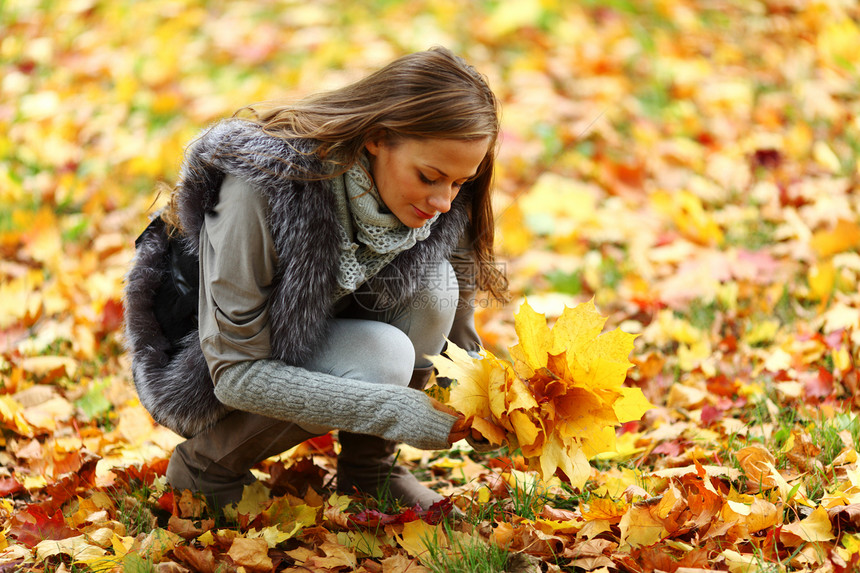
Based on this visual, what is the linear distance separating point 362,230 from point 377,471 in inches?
24.3

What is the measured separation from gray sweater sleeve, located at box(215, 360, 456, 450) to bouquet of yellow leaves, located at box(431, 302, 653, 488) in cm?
8

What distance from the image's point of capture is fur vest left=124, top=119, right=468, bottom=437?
155cm

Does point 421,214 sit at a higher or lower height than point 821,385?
higher

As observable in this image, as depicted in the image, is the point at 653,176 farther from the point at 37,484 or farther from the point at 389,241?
the point at 37,484

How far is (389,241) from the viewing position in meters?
1.68

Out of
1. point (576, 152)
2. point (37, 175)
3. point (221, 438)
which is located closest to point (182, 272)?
point (221, 438)

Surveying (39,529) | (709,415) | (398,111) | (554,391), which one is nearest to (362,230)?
(398,111)

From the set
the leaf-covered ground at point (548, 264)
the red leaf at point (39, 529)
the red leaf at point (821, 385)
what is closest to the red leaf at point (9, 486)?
the leaf-covered ground at point (548, 264)

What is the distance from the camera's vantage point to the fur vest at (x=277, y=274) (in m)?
1.55

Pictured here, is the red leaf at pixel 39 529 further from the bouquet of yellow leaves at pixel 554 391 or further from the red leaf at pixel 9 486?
the bouquet of yellow leaves at pixel 554 391

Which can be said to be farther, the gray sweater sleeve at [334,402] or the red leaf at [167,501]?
the red leaf at [167,501]

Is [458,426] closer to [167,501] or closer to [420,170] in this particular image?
[420,170]

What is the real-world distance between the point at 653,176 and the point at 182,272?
A: 2519mm

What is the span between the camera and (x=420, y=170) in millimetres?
1590
